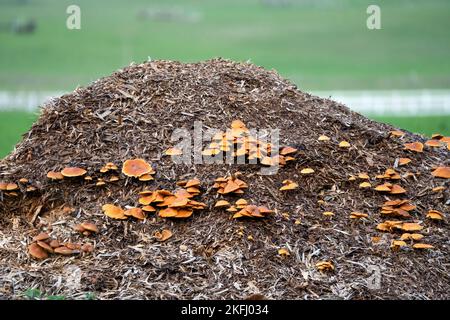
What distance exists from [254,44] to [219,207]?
123 ft

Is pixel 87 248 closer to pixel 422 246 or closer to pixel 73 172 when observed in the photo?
pixel 73 172

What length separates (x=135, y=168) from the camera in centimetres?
617

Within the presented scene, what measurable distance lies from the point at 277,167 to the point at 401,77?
89.2 ft

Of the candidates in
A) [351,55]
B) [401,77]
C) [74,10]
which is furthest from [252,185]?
[351,55]

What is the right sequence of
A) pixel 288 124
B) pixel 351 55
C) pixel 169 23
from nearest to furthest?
pixel 288 124, pixel 351 55, pixel 169 23

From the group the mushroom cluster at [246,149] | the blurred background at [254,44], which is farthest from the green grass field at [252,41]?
the mushroom cluster at [246,149]

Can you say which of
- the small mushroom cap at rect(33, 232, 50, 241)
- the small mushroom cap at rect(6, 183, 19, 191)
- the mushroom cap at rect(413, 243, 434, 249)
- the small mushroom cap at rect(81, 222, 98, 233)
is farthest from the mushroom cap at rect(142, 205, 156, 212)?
the mushroom cap at rect(413, 243, 434, 249)

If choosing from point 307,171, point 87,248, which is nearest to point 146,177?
point 87,248

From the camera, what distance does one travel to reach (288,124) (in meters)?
6.84

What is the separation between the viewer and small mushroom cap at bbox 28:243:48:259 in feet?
18.4

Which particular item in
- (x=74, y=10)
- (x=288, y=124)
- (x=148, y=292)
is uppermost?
(x=74, y=10)

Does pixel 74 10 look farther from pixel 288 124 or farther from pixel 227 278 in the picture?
pixel 227 278

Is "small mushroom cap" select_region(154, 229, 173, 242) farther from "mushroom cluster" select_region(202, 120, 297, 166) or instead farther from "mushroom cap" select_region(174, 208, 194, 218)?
"mushroom cluster" select_region(202, 120, 297, 166)

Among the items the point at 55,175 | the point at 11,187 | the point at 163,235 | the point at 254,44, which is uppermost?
the point at 254,44
